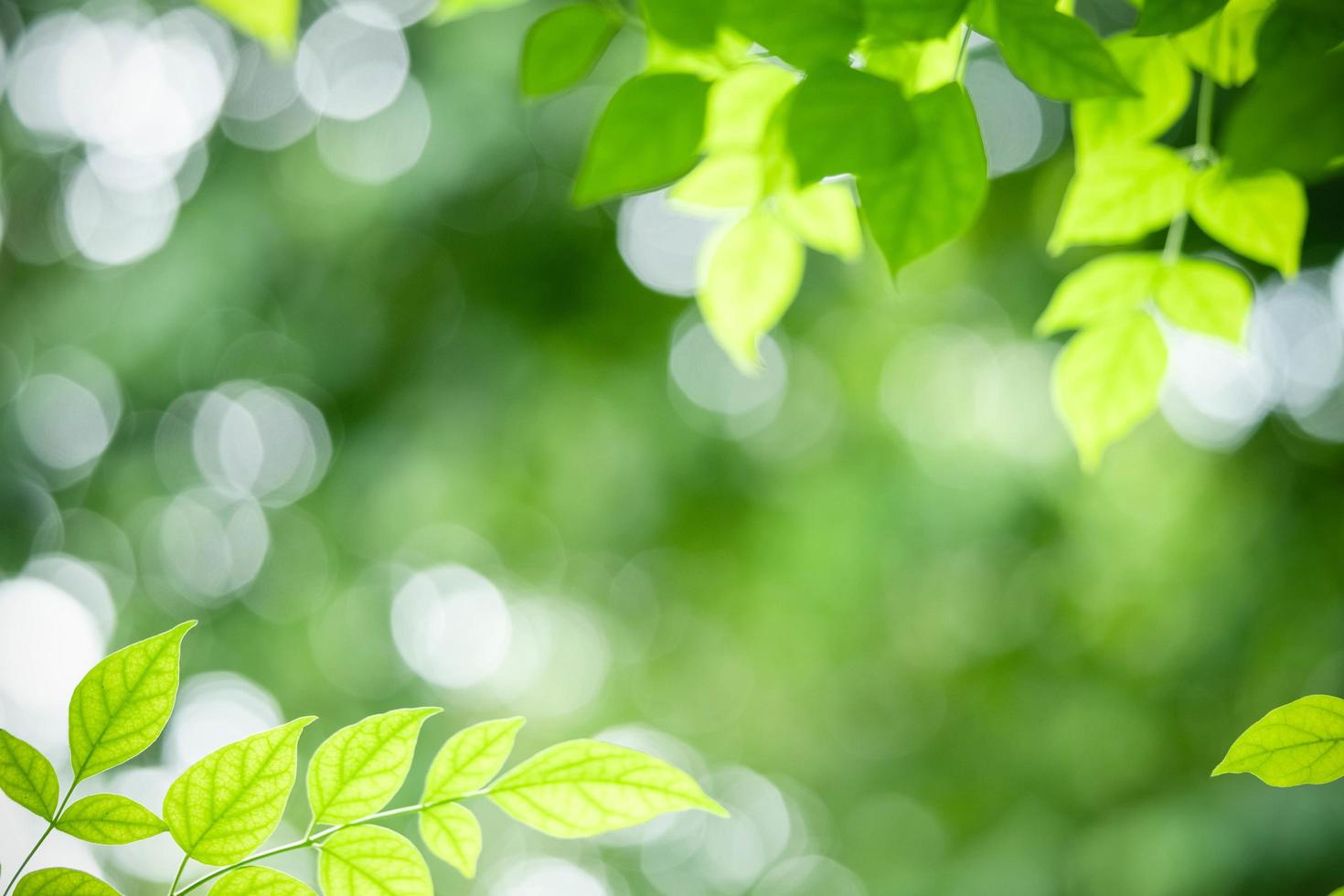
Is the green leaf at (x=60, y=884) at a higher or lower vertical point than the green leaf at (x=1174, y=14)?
lower

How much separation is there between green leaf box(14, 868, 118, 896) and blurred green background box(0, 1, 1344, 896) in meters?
2.03

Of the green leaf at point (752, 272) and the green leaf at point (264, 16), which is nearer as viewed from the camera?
the green leaf at point (264, 16)

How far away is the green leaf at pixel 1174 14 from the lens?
26 cm

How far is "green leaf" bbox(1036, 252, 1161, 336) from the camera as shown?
0.38 m

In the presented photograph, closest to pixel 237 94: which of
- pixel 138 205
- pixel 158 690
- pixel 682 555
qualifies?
pixel 138 205

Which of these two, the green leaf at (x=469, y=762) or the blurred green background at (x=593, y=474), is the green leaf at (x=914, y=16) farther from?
the blurred green background at (x=593, y=474)

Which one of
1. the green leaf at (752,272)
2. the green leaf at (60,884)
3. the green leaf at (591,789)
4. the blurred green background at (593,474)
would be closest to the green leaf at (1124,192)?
the green leaf at (752,272)

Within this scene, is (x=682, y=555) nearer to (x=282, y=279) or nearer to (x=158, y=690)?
(x=282, y=279)

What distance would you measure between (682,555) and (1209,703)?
→ 133cm

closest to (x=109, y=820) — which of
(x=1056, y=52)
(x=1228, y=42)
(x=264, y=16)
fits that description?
(x=264, y=16)

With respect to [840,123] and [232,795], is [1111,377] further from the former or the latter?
[232,795]

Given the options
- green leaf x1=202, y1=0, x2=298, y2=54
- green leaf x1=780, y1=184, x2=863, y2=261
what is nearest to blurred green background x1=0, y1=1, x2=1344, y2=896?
green leaf x1=780, y1=184, x2=863, y2=261

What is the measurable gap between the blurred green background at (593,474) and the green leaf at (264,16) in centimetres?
194

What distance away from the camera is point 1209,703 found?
6.81 feet
